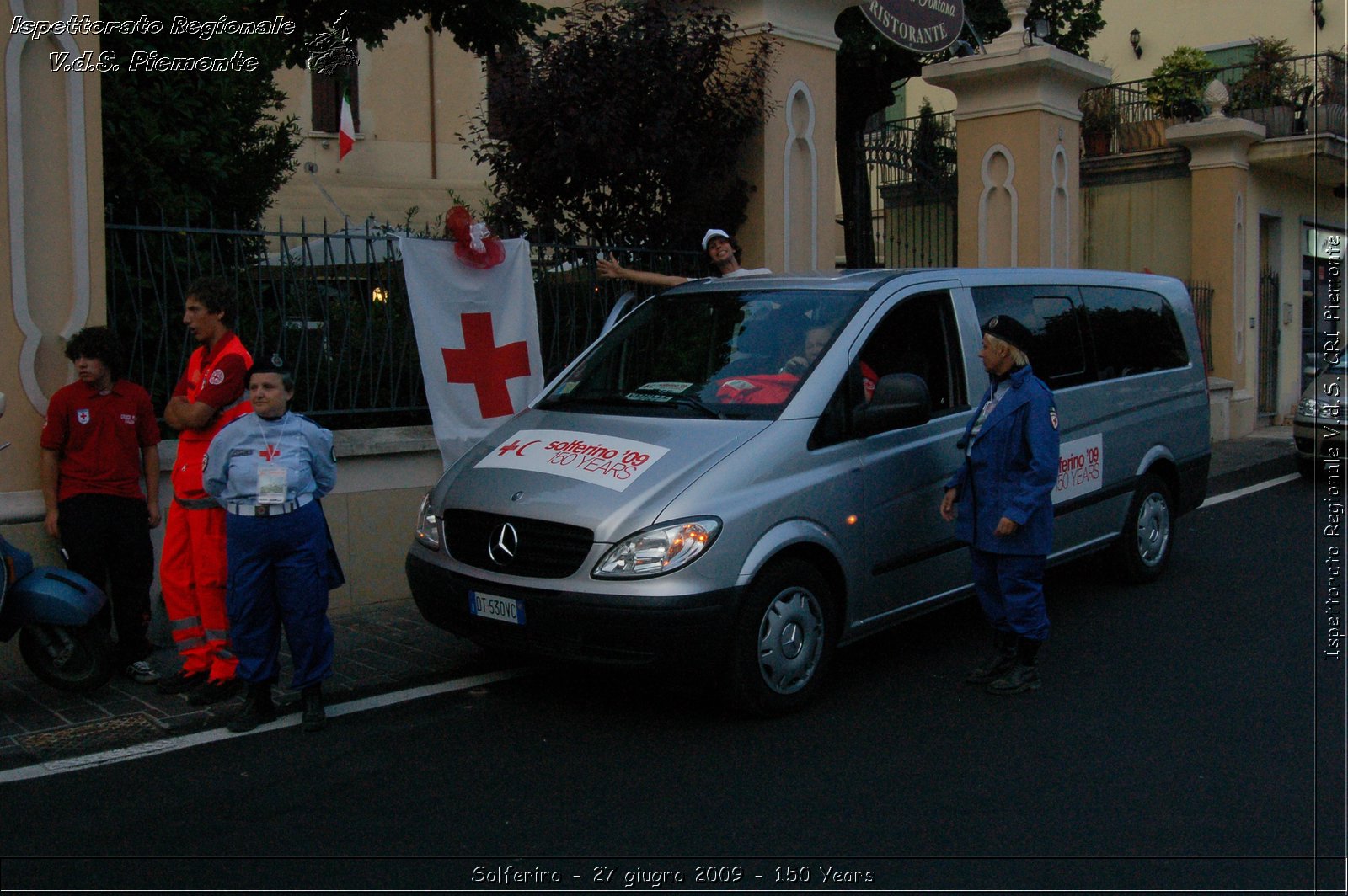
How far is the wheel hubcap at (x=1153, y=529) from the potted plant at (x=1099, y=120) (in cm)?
1218

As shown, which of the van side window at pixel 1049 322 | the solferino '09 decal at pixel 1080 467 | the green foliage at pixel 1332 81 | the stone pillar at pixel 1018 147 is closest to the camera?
the van side window at pixel 1049 322

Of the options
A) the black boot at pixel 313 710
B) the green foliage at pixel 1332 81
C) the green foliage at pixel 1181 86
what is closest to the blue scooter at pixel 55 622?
the black boot at pixel 313 710

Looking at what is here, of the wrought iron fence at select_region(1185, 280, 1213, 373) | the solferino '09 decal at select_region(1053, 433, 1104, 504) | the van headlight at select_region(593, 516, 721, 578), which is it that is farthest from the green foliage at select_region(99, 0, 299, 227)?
the wrought iron fence at select_region(1185, 280, 1213, 373)

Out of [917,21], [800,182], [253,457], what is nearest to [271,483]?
[253,457]

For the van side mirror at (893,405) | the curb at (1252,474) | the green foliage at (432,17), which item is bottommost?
the curb at (1252,474)

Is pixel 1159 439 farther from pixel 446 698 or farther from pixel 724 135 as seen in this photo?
pixel 446 698

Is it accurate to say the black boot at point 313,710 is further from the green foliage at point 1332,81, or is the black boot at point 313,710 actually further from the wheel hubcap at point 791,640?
the green foliage at point 1332,81

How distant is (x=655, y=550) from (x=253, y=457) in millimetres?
1722

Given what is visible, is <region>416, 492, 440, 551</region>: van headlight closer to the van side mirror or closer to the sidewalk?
the sidewalk

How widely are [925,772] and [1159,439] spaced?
13.2 feet

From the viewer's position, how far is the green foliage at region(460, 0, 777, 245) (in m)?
8.72

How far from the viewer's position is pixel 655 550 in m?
4.77

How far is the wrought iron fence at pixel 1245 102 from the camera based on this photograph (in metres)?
17.9

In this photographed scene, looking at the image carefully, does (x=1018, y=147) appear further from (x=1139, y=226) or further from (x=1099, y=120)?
(x=1099, y=120)
